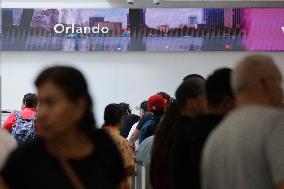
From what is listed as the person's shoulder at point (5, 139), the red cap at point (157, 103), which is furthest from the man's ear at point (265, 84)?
the red cap at point (157, 103)

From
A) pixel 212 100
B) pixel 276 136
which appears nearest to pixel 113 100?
pixel 212 100

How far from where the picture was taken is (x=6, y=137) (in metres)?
2.64

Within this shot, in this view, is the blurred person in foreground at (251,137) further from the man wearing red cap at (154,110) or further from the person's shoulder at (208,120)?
the man wearing red cap at (154,110)

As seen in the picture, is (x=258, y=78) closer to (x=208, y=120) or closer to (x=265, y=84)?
(x=265, y=84)

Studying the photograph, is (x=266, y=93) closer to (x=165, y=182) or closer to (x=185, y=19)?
(x=165, y=182)

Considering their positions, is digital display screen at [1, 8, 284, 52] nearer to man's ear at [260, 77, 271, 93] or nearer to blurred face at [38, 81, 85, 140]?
man's ear at [260, 77, 271, 93]

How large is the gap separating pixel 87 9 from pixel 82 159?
8896 millimetres

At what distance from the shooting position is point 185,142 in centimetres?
288

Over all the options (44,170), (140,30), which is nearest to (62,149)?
(44,170)

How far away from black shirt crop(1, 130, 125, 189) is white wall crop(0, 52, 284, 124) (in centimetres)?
879

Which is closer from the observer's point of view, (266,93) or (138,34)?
(266,93)

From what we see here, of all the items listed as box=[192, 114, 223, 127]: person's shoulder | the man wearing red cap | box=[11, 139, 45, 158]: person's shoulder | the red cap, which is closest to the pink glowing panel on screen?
the man wearing red cap

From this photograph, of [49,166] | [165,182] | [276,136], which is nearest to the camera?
[49,166]

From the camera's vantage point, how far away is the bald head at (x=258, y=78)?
2301 mm
